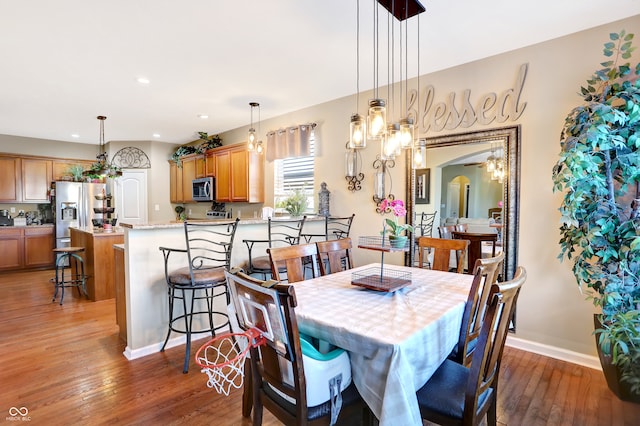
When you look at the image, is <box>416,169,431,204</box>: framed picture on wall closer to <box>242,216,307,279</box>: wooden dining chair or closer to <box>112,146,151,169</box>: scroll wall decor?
<box>242,216,307,279</box>: wooden dining chair

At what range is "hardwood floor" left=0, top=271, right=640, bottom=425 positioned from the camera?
2018 millimetres

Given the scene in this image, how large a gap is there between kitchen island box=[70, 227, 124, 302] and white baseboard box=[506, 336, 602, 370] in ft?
15.1

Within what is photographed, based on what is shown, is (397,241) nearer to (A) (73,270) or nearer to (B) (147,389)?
(B) (147,389)

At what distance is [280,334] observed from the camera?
48.7 inches

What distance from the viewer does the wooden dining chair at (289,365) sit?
121 cm

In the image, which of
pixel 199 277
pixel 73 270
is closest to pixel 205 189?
pixel 73 270

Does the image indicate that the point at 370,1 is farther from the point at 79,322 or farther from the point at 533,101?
the point at 79,322

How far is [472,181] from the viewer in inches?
127

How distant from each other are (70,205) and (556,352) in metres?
7.70

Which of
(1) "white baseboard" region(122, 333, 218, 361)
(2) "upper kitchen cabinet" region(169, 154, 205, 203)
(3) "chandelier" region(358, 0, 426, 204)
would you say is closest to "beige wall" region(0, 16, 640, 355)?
(3) "chandelier" region(358, 0, 426, 204)

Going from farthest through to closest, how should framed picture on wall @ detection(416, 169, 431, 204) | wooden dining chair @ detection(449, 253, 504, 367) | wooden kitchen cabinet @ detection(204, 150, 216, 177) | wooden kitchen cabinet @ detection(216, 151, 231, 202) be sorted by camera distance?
1. wooden kitchen cabinet @ detection(204, 150, 216, 177)
2. wooden kitchen cabinet @ detection(216, 151, 231, 202)
3. framed picture on wall @ detection(416, 169, 431, 204)
4. wooden dining chair @ detection(449, 253, 504, 367)

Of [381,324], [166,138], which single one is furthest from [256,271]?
[166,138]

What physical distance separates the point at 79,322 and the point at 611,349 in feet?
15.5

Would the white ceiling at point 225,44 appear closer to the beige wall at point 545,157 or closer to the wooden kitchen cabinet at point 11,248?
the beige wall at point 545,157
